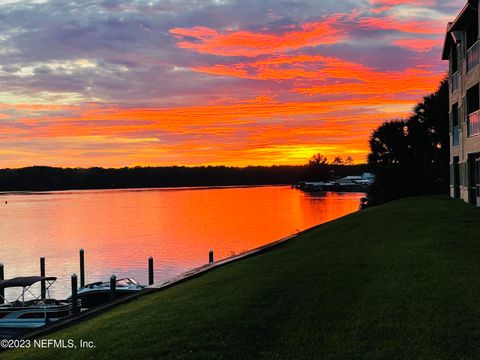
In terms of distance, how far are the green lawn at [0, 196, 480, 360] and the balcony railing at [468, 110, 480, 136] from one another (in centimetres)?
1433

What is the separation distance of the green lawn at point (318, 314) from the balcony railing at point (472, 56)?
54.7ft

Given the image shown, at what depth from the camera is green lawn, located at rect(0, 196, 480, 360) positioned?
9219 mm

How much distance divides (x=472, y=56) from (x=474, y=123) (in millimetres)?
4311

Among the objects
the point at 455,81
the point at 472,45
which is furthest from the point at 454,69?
the point at 472,45

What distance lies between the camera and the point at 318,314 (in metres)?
11.2

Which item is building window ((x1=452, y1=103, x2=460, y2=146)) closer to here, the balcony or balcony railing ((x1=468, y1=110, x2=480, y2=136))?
the balcony

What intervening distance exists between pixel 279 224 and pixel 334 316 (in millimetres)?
59999

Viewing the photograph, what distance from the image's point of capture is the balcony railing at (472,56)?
1210 inches

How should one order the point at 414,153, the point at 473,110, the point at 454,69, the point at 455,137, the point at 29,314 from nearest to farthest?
the point at 29,314 < the point at 473,110 < the point at 455,137 < the point at 454,69 < the point at 414,153

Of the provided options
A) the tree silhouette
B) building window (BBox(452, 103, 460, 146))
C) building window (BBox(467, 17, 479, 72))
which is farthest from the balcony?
the tree silhouette

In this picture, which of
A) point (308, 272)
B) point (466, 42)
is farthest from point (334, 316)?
point (466, 42)

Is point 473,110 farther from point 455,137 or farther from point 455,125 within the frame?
point 455,125

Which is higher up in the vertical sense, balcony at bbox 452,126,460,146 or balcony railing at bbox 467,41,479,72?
balcony railing at bbox 467,41,479,72

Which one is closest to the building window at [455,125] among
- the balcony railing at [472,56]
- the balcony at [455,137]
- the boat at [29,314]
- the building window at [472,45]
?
the balcony at [455,137]
